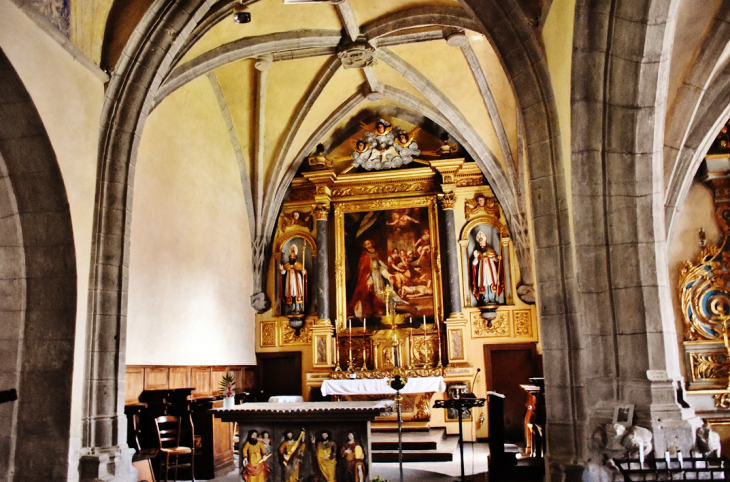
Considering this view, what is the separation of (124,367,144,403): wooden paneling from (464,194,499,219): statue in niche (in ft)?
22.8

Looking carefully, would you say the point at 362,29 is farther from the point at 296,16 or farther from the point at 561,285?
the point at 561,285

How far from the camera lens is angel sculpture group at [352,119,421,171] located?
13016 mm

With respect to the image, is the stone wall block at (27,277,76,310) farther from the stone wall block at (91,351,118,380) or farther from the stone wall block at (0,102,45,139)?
the stone wall block at (0,102,45,139)

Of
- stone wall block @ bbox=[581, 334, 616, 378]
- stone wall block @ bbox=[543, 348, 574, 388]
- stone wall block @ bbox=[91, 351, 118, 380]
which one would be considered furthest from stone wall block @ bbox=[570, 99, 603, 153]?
stone wall block @ bbox=[91, 351, 118, 380]

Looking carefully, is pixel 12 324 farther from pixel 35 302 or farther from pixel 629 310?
pixel 629 310

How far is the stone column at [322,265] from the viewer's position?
12.5 m

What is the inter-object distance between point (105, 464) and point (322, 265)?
6.87m

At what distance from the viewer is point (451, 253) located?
40.3ft

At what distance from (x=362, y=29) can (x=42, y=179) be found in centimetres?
560

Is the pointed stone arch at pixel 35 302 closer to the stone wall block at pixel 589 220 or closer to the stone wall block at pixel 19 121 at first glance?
the stone wall block at pixel 19 121

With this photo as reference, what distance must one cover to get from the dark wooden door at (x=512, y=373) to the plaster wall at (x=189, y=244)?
4.62 meters

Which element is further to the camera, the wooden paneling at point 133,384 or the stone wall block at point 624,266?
the wooden paneling at point 133,384

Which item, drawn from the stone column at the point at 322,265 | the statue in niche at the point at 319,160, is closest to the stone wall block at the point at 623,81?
the stone column at the point at 322,265

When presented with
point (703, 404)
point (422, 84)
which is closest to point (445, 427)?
point (703, 404)
